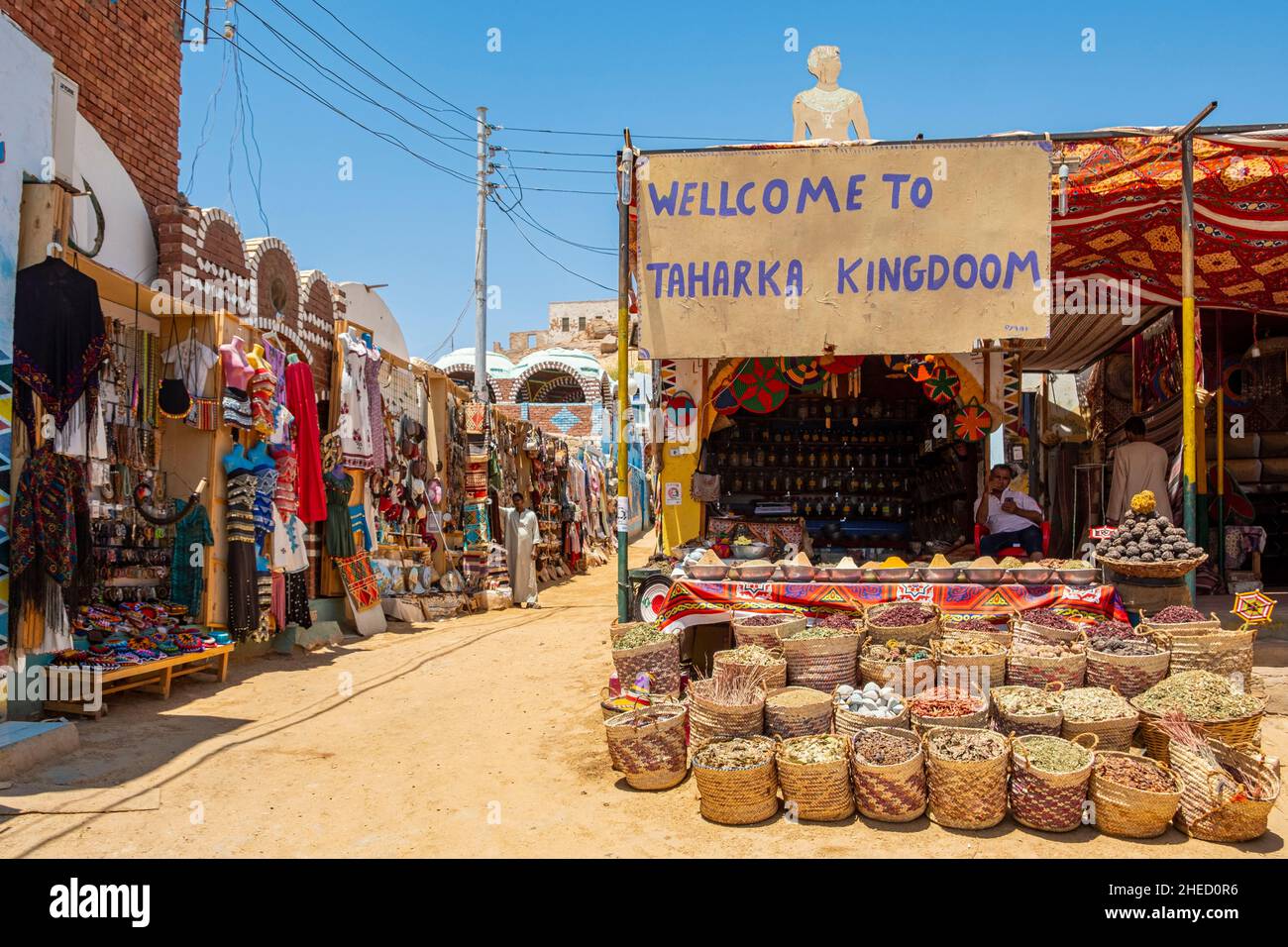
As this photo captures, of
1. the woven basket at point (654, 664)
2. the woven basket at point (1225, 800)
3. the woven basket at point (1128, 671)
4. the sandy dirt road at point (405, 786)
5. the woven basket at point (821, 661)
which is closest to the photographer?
the woven basket at point (1225, 800)

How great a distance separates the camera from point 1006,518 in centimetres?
845

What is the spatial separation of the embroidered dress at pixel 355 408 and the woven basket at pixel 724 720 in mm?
6186

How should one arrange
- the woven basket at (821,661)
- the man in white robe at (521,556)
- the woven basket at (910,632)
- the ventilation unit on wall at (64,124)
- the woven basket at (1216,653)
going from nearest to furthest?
1. the woven basket at (1216,653)
2. the woven basket at (821,661)
3. the woven basket at (910,632)
4. the ventilation unit on wall at (64,124)
5. the man in white robe at (521,556)

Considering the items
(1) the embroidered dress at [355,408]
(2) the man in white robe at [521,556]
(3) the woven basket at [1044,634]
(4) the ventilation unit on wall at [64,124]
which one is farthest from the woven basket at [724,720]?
(2) the man in white robe at [521,556]

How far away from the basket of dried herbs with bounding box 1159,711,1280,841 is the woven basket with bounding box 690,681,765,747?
1.98 metres

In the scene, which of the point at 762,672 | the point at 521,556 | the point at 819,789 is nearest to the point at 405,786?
the point at 762,672

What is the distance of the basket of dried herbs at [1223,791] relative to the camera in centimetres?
394

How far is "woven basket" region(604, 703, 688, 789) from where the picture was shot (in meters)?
4.79

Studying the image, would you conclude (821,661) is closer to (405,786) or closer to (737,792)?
(737,792)

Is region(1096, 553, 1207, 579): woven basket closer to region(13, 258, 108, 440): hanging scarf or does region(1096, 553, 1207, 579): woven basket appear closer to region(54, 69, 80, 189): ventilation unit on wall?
region(13, 258, 108, 440): hanging scarf

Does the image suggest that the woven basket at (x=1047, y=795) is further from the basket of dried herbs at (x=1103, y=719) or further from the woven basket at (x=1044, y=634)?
the woven basket at (x=1044, y=634)

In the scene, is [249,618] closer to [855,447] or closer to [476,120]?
[855,447]

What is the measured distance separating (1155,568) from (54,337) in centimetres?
736
